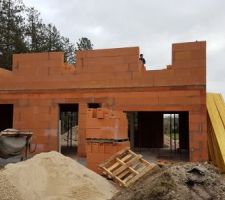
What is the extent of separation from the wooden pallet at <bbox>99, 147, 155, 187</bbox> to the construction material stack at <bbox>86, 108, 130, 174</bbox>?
493 mm

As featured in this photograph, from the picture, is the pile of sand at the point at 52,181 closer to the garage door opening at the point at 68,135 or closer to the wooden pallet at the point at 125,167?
the wooden pallet at the point at 125,167

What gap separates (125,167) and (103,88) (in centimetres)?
445

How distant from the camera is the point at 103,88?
1262 centimetres

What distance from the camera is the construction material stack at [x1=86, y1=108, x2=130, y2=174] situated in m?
9.61

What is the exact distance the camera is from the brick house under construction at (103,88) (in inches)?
452

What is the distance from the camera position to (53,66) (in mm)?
13445

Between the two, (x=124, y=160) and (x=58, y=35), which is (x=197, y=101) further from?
(x=58, y=35)

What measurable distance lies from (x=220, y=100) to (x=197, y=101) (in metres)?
3.32

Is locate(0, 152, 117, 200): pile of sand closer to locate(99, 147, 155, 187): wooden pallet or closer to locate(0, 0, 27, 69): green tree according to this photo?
locate(99, 147, 155, 187): wooden pallet

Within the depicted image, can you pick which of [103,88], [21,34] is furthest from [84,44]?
[103,88]

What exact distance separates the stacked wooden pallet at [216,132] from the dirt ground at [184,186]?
5.47 meters

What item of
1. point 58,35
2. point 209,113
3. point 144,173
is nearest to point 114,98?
point 209,113

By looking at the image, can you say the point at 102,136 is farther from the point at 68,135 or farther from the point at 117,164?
the point at 68,135

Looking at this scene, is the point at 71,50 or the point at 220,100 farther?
the point at 71,50
